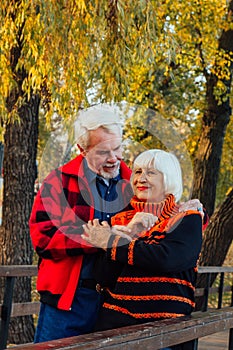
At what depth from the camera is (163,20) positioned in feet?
40.2

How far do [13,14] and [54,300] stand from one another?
496cm

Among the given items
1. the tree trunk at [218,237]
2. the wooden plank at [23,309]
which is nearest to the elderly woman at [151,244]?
the wooden plank at [23,309]

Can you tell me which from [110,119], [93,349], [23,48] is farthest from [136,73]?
[93,349]

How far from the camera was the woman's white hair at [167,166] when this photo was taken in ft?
10.6

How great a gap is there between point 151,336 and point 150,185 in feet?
1.93

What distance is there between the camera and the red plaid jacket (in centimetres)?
335

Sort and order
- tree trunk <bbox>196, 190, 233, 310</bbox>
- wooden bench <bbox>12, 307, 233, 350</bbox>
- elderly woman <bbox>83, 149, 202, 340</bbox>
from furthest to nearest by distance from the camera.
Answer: tree trunk <bbox>196, 190, 233, 310</bbox>
elderly woman <bbox>83, 149, 202, 340</bbox>
wooden bench <bbox>12, 307, 233, 350</bbox>

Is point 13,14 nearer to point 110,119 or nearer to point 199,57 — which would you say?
point 110,119

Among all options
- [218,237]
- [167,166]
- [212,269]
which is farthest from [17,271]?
[218,237]

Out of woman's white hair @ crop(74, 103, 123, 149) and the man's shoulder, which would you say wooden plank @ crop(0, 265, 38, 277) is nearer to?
the man's shoulder

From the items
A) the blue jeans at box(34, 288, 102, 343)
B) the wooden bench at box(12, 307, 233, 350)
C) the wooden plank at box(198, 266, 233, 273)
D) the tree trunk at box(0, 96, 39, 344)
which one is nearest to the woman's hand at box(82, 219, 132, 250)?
the blue jeans at box(34, 288, 102, 343)

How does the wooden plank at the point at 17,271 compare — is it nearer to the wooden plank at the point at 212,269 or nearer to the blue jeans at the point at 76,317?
the wooden plank at the point at 212,269

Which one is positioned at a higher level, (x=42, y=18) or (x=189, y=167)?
(x=42, y=18)

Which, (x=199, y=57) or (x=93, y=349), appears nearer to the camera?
(x=93, y=349)
